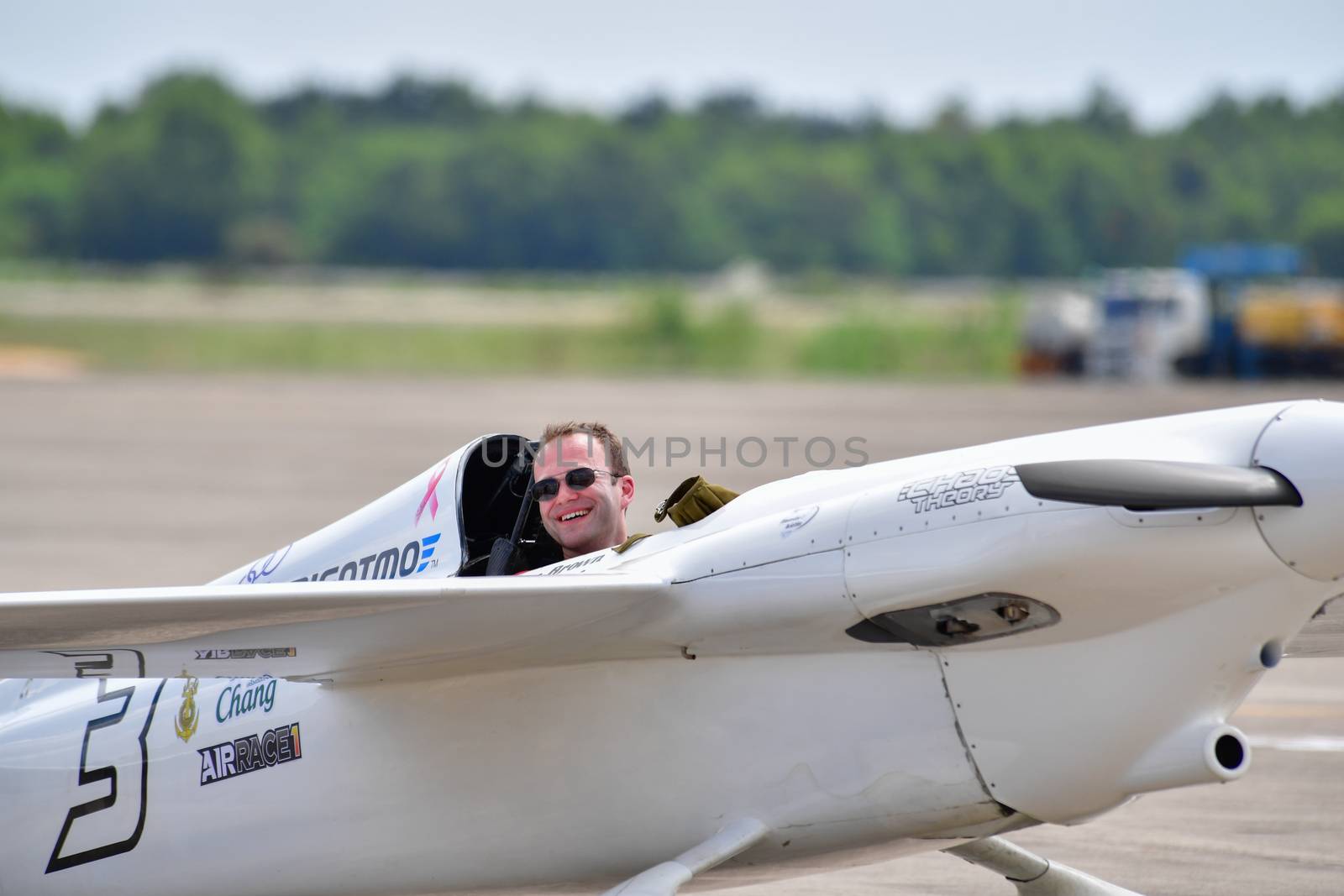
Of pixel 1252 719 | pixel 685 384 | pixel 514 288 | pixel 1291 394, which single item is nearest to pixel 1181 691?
pixel 1252 719

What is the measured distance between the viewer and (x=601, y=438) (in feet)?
17.5

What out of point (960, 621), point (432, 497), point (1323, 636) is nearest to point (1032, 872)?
point (1323, 636)

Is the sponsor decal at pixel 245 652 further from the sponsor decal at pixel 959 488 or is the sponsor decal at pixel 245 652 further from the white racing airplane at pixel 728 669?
the sponsor decal at pixel 959 488

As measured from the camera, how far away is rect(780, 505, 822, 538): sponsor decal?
14.0ft

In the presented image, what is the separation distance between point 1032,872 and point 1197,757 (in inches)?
62.4

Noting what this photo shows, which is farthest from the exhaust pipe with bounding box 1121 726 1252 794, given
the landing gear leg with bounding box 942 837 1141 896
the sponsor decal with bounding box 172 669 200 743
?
the sponsor decal with bounding box 172 669 200 743

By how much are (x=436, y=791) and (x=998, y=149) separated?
11971 centimetres

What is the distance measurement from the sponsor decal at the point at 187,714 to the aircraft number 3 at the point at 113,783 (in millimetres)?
121

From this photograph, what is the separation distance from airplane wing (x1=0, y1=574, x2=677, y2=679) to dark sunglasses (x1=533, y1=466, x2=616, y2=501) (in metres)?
0.65

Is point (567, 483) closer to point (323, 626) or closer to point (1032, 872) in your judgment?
point (323, 626)

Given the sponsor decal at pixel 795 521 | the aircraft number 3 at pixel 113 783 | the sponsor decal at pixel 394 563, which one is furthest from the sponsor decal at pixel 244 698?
the sponsor decal at pixel 795 521

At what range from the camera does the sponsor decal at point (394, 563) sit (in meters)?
5.24

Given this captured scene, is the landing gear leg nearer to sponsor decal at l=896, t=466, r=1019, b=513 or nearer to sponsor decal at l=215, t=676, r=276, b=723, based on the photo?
sponsor decal at l=896, t=466, r=1019, b=513

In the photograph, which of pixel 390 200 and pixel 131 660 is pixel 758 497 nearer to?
pixel 131 660
